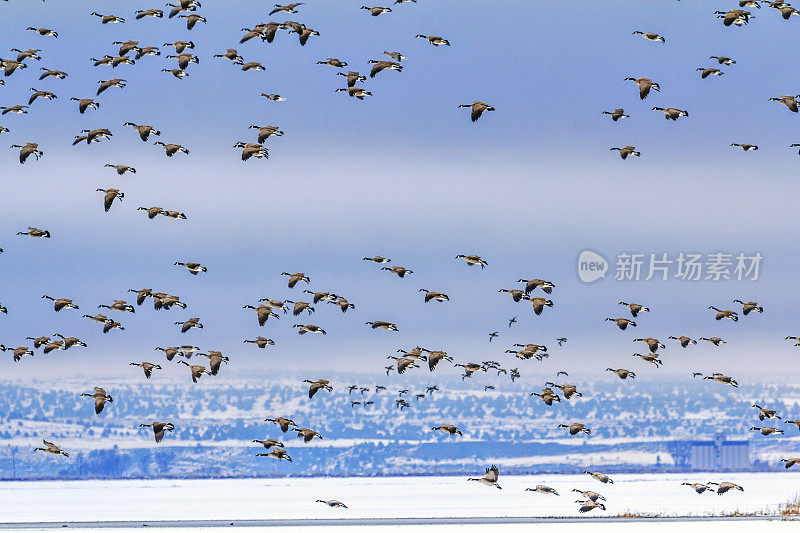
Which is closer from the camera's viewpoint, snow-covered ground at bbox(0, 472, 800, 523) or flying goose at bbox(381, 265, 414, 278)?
flying goose at bbox(381, 265, 414, 278)

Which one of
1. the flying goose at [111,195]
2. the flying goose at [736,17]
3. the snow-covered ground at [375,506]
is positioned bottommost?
the snow-covered ground at [375,506]

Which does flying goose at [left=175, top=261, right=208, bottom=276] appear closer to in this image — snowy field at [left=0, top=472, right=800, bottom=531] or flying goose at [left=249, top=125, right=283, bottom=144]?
flying goose at [left=249, top=125, right=283, bottom=144]

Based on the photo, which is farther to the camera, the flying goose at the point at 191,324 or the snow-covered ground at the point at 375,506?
the snow-covered ground at the point at 375,506

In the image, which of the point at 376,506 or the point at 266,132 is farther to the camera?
the point at 376,506

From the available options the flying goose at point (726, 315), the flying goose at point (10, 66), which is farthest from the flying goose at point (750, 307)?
the flying goose at point (10, 66)

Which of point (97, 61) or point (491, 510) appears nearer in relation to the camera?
point (97, 61)

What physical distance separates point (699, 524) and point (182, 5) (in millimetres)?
60423

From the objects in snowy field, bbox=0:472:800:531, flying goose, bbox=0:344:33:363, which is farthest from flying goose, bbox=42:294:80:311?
snowy field, bbox=0:472:800:531

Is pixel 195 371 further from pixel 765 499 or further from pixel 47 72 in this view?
pixel 765 499

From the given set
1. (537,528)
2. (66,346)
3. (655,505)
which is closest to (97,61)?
(66,346)

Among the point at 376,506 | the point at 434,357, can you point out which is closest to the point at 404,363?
the point at 434,357

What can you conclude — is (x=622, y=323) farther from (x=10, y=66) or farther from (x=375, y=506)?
(x=375, y=506)

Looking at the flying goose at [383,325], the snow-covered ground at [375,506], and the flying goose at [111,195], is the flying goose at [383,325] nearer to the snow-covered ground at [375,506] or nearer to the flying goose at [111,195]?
the flying goose at [111,195]

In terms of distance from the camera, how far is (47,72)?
5762cm
